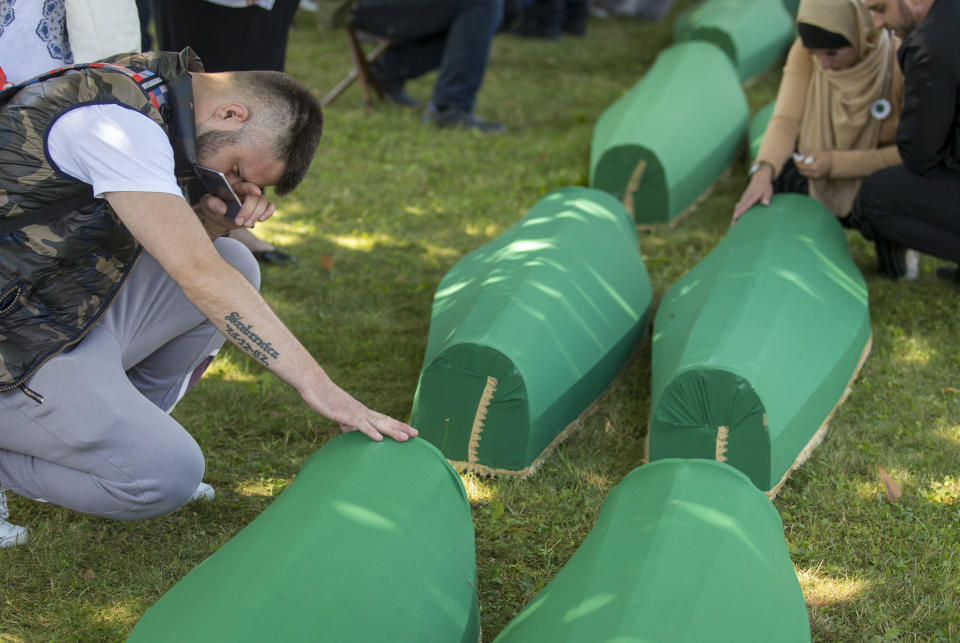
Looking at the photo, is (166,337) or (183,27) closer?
(166,337)

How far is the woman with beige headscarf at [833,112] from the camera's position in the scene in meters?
3.77

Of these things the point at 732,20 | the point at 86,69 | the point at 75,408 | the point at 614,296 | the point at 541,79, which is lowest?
the point at 541,79

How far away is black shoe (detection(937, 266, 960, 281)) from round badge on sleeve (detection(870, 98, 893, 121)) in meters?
0.79

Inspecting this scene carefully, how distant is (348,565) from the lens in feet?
5.92

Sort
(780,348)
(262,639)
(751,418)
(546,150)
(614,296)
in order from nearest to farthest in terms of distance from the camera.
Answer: (262,639) → (751,418) → (780,348) → (614,296) → (546,150)

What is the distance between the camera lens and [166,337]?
262 cm

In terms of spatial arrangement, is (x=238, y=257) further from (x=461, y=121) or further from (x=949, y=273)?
(x=461, y=121)

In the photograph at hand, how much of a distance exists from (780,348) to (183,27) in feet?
8.76

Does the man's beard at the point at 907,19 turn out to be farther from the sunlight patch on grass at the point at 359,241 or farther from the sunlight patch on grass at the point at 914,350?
the sunlight patch on grass at the point at 359,241

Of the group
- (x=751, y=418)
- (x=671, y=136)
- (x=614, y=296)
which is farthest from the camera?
(x=671, y=136)

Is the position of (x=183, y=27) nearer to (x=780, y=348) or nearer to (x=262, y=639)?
→ (x=780, y=348)

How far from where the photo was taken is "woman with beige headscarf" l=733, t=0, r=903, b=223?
3.77 m

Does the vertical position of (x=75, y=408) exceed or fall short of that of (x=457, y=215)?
it exceeds it

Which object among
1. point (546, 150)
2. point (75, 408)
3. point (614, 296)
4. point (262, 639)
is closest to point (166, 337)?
point (75, 408)
